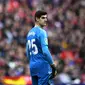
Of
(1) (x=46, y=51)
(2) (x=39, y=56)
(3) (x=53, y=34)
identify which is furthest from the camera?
(3) (x=53, y=34)

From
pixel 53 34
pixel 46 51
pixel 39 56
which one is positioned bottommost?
pixel 53 34

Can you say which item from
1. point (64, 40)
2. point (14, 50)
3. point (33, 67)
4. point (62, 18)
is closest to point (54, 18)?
point (62, 18)

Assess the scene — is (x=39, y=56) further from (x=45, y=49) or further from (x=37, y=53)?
(x=45, y=49)

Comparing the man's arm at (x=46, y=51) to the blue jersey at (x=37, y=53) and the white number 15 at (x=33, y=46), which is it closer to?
the blue jersey at (x=37, y=53)

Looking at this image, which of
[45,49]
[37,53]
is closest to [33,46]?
[37,53]

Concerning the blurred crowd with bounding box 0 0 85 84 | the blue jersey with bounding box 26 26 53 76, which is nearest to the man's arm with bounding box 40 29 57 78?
the blue jersey with bounding box 26 26 53 76

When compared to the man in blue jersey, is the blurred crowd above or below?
below

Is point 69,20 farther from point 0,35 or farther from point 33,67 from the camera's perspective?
point 33,67

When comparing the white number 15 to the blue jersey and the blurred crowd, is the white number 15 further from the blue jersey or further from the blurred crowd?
the blurred crowd

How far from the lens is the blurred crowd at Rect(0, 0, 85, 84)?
1408cm

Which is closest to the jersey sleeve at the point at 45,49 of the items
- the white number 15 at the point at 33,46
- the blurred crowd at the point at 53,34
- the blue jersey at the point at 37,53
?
the blue jersey at the point at 37,53

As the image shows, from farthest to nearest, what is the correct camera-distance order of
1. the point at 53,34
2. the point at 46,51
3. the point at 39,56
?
1. the point at 53,34
2. the point at 39,56
3. the point at 46,51

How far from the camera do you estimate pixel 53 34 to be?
16328mm

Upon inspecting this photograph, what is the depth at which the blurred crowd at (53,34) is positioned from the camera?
14.1m
